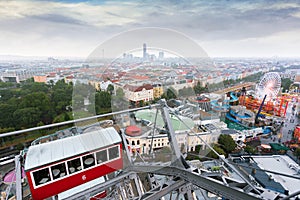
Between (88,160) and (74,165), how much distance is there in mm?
171

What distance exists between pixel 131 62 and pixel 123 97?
0.84 ft

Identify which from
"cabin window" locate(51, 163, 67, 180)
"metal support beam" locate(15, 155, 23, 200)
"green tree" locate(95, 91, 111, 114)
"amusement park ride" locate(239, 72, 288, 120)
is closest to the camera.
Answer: "green tree" locate(95, 91, 111, 114)

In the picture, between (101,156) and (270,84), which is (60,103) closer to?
(101,156)

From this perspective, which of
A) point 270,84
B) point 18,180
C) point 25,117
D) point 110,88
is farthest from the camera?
point 270,84

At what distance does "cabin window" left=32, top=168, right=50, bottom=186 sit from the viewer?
1812 mm

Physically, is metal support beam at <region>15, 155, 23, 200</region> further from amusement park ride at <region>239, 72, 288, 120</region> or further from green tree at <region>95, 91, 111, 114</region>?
amusement park ride at <region>239, 72, 288, 120</region>

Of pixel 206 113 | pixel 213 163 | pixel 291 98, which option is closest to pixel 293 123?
pixel 291 98

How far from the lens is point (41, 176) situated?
1.85 m

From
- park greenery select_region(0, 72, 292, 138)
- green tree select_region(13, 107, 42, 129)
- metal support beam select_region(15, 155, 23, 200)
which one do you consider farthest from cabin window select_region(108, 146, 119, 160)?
green tree select_region(13, 107, 42, 129)

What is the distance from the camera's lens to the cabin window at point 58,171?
190 centimetres

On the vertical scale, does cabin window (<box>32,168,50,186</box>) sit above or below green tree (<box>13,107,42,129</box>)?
above

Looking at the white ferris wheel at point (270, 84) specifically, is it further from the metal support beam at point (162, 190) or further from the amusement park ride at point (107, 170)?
the metal support beam at point (162, 190)

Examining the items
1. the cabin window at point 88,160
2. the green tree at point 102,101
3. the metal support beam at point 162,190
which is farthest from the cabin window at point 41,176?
the metal support beam at point 162,190

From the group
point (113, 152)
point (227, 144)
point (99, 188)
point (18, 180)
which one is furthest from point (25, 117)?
point (227, 144)
